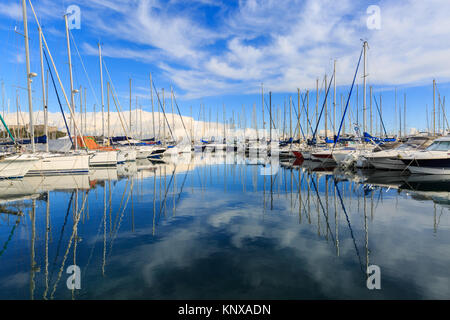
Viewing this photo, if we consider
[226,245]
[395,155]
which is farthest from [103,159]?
[395,155]

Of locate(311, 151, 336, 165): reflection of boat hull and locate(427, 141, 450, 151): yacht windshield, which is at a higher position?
locate(427, 141, 450, 151): yacht windshield

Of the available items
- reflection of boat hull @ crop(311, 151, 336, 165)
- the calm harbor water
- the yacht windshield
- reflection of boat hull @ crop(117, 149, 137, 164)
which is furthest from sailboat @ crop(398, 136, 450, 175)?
reflection of boat hull @ crop(117, 149, 137, 164)

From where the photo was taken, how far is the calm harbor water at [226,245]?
561cm

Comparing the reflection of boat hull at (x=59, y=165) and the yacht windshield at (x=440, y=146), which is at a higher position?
the yacht windshield at (x=440, y=146)

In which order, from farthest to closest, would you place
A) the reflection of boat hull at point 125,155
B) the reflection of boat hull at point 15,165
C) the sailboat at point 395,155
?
1. the reflection of boat hull at point 125,155
2. the sailboat at point 395,155
3. the reflection of boat hull at point 15,165

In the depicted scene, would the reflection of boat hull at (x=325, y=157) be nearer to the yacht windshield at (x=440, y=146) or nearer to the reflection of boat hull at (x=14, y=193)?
the yacht windshield at (x=440, y=146)

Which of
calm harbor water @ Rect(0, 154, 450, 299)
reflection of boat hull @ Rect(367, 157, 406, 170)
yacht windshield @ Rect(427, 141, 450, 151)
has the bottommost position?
calm harbor water @ Rect(0, 154, 450, 299)

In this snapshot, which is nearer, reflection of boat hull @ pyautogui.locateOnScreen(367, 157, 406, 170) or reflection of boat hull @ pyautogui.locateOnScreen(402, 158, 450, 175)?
reflection of boat hull @ pyautogui.locateOnScreen(402, 158, 450, 175)

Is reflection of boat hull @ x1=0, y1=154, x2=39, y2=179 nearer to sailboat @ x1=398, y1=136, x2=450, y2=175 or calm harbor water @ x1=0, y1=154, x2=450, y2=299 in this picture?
calm harbor water @ x1=0, y1=154, x2=450, y2=299

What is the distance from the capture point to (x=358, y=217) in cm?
1095

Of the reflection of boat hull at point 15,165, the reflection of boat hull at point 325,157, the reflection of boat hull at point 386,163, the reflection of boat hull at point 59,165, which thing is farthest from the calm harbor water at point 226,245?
the reflection of boat hull at point 325,157

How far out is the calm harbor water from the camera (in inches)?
221

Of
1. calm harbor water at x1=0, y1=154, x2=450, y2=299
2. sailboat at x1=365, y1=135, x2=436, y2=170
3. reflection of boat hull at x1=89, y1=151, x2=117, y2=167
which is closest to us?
calm harbor water at x1=0, y1=154, x2=450, y2=299
